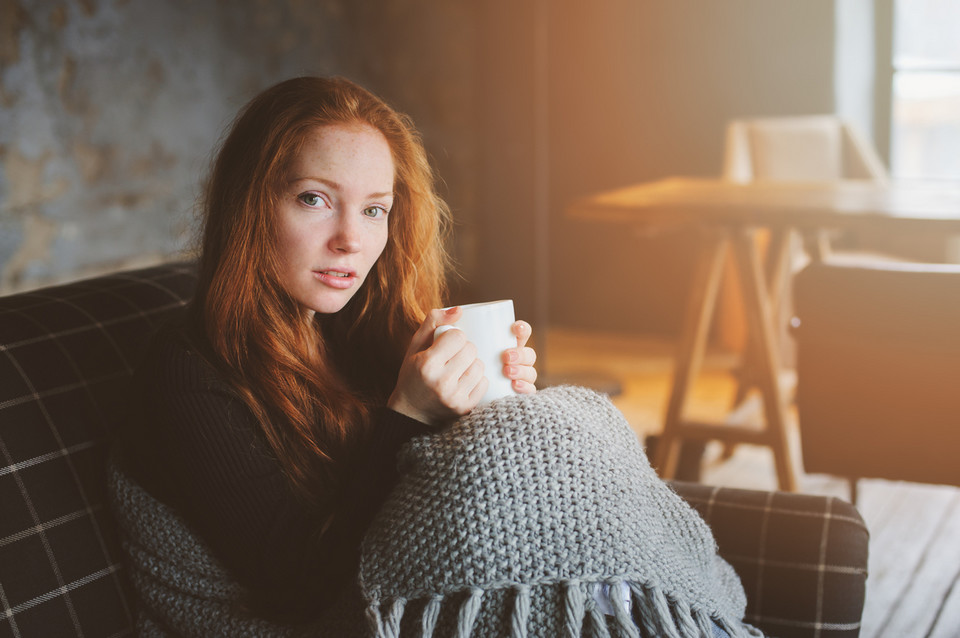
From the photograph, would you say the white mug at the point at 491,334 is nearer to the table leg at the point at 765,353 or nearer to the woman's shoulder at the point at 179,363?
the woman's shoulder at the point at 179,363

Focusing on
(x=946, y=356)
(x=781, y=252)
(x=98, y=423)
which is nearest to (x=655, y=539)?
(x=98, y=423)

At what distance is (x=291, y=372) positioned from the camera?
3.42ft

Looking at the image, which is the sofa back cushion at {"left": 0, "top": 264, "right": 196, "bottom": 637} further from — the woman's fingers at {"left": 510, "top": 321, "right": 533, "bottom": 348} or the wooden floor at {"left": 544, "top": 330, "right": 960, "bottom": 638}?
the wooden floor at {"left": 544, "top": 330, "right": 960, "bottom": 638}

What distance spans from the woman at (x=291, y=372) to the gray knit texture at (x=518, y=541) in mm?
64

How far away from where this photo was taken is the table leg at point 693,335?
251 cm

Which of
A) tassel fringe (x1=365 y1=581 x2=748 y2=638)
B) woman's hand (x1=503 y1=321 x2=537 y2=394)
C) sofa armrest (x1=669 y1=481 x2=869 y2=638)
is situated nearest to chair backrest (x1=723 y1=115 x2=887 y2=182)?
sofa armrest (x1=669 y1=481 x2=869 y2=638)

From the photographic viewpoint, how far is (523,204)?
14.5 ft

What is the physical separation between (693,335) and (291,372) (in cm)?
172

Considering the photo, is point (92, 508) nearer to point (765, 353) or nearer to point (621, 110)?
point (765, 353)

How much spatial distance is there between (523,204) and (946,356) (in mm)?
2871

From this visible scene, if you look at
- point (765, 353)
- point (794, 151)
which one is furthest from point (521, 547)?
point (794, 151)

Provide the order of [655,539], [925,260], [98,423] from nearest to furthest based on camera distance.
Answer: [655,539], [98,423], [925,260]

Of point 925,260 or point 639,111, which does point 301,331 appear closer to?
point 925,260

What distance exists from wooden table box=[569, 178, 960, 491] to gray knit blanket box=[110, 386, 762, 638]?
1.40 metres
